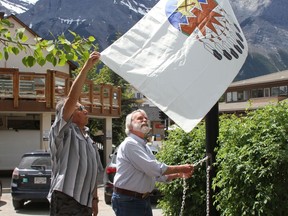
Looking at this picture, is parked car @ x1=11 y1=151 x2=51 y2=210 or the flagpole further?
parked car @ x1=11 y1=151 x2=51 y2=210

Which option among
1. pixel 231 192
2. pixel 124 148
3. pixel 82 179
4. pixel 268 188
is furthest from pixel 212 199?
pixel 82 179

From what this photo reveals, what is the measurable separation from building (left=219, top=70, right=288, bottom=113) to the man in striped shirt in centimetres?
4118

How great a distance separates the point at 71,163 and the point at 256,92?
46.4 metres

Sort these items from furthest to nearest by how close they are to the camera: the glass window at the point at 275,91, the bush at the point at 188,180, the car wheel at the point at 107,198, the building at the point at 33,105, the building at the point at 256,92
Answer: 1. the glass window at the point at 275,91
2. the building at the point at 256,92
3. the building at the point at 33,105
4. the car wheel at the point at 107,198
5. the bush at the point at 188,180

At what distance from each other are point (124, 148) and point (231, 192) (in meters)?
1.17

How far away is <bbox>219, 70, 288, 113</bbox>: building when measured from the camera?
46375mm

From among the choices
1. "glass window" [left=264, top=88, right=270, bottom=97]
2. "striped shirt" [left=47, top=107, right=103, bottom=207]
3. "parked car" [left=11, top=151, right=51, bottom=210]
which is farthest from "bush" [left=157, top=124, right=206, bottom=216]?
"glass window" [left=264, top=88, right=270, bottom=97]

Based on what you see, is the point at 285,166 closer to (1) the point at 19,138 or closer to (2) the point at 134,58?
(2) the point at 134,58

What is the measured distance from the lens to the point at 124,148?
190 inches

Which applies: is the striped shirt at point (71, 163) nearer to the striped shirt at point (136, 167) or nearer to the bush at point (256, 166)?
the striped shirt at point (136, 167)

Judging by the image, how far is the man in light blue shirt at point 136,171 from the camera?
471 centimetres

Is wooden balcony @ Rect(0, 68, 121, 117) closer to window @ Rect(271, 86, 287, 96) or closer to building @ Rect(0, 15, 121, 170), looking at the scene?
building @ Rect(0, 15, 121, 170)

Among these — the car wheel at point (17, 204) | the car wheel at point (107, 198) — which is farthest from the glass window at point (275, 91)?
the car wheel at point (17, 204)

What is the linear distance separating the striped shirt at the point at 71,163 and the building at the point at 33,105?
16360mm
